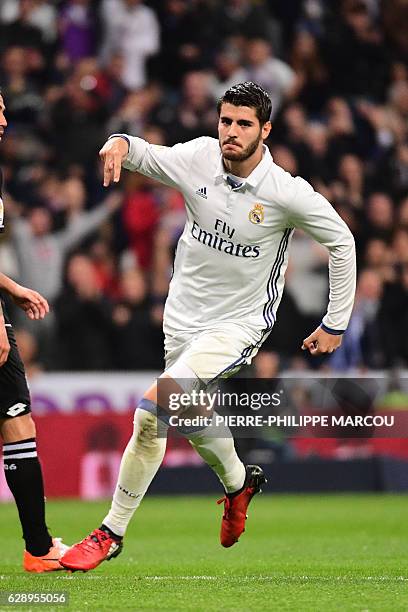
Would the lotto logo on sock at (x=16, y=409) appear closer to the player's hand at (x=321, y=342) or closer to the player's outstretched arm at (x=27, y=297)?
the player's outstretched arm at (x=27, y=297)

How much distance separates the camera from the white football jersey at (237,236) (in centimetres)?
725

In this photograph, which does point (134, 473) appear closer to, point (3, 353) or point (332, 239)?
point (3, 353)

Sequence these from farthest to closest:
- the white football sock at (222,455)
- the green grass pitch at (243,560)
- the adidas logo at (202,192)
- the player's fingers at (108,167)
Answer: the white football sock at (222,455)
the adidas logo at (202,192)
the player's fingers at (108,167)
the green grass pitch at (243,560)

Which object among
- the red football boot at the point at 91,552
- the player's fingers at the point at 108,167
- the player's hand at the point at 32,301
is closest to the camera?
the player's fingers at the point at 108,167

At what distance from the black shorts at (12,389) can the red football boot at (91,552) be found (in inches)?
29.7

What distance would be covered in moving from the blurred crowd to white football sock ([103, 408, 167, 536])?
6607 mm

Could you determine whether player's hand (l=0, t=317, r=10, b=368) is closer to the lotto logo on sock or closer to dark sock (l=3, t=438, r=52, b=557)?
the lotto logo on sock

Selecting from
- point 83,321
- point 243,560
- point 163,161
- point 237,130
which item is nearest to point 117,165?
point 163,161

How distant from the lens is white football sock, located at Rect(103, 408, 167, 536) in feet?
23.4

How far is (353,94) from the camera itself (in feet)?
60.7

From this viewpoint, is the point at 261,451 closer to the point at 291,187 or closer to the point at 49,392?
the point at 49,392

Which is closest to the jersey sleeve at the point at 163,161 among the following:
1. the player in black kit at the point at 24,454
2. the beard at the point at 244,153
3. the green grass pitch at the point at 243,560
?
the beard at the point at 244,153

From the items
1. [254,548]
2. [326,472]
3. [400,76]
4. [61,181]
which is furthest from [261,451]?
[400,76]

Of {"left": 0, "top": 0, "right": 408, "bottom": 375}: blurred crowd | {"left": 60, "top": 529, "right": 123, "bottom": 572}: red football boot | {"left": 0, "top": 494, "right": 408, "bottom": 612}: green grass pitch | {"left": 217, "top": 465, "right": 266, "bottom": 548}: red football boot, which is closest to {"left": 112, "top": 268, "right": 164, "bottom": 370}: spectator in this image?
{"left": 0, "top": 0, "right": 408, "bottom": 375}: blurred crowd
